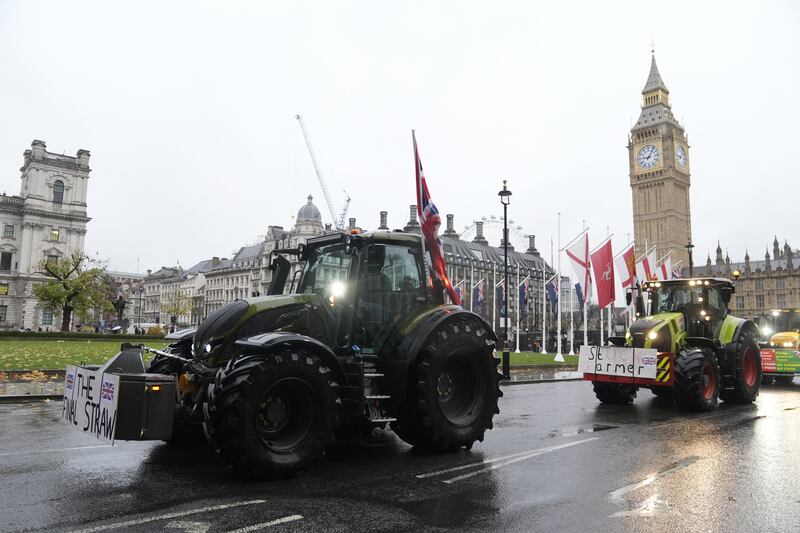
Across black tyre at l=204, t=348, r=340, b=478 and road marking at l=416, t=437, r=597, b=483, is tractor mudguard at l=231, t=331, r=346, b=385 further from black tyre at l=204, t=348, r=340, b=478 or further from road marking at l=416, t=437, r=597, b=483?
road marking at l=416, t=437, r=597, b=483

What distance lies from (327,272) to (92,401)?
130 inches

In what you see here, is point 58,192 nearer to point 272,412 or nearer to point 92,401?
point 92,401

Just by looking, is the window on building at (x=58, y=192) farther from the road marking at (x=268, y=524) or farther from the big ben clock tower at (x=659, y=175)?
the big ben clock tower at (x=659, y=175)

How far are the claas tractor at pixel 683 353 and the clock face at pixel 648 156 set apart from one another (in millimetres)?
121666

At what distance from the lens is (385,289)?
25.4 feet

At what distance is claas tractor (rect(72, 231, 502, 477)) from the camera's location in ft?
18.7

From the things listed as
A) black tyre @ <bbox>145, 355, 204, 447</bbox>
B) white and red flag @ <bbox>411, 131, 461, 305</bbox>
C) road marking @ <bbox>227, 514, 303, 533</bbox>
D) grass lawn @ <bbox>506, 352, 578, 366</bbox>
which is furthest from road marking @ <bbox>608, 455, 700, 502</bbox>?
grass lawn @ <bbox>506, 352, 578, 366</bbox>

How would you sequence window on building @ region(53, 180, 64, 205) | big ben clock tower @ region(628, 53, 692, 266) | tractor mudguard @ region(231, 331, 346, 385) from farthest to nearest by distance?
big ben clock tower @ region(628, 53, 692, 266), window on building @ region(53, 180, 64, 205), tractor mudguard @ region(231, 331, 346, 385)

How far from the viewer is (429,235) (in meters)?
8.99

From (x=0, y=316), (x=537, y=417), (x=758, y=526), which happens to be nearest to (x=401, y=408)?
(x=758, y=526)

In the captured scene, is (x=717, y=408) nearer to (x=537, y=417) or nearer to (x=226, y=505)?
(x=537, y=417)

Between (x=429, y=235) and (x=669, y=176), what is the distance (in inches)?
5077

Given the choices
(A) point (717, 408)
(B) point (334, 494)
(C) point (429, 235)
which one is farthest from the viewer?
(A) point (717, 408)

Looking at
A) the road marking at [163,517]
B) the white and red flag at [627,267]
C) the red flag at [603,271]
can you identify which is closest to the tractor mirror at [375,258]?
the road marking at [163,517]
